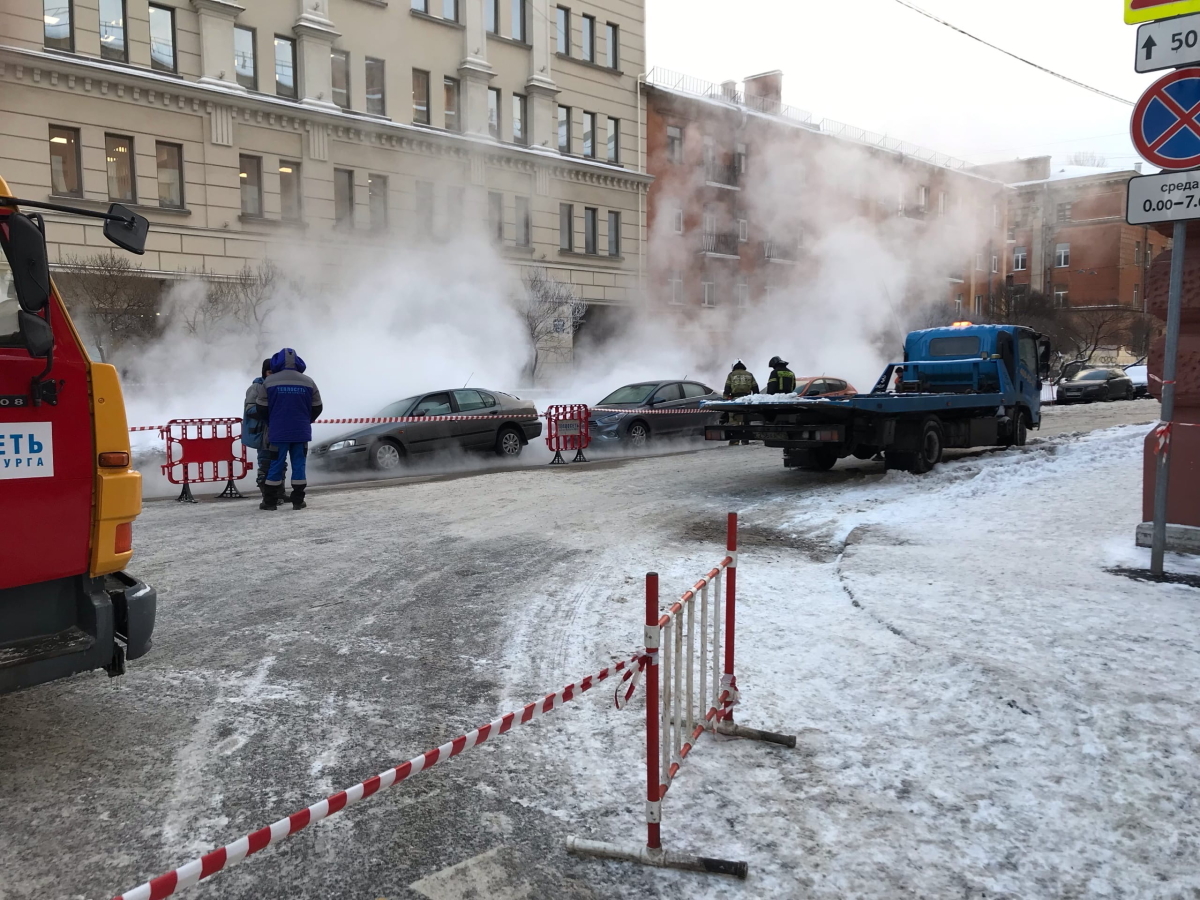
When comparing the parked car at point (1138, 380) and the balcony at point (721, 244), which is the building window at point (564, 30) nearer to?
the balcony at point (721, 244)

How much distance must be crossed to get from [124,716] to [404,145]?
912 inches

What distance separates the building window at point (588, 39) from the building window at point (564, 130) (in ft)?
6.87

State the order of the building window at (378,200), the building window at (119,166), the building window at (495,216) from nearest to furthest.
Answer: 1. the building window at (119,166)
2. the building window at (378,200)
3. the building window at (495,216)

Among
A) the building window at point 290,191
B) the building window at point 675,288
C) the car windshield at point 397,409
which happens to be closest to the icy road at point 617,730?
the car windshield at point 397,409

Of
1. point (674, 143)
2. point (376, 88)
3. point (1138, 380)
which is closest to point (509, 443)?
point (376, 88)

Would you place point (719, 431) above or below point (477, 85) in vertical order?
below

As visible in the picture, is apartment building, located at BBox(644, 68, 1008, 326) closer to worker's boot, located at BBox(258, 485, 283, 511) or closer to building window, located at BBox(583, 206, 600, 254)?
building window, located at BBox(583, 206, 600, 254)

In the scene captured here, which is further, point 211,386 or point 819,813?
point 211,386

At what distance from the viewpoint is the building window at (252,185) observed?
73.2 ft

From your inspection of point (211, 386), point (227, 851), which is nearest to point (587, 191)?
point (211, 386)

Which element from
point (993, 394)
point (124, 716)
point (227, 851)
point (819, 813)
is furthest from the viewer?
point (993, 394)

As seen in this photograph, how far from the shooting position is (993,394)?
13453 millimetres

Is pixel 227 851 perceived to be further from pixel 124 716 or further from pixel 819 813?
pixel 124 716

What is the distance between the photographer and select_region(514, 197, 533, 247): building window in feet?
91.0
